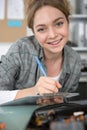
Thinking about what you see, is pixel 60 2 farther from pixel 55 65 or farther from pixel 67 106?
pixel 67 106

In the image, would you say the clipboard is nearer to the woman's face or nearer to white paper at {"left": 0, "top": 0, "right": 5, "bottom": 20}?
the woman's face

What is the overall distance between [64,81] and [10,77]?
226 millimetres

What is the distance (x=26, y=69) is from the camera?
983 mm

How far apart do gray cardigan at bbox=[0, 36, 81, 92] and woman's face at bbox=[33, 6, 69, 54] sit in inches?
5.4

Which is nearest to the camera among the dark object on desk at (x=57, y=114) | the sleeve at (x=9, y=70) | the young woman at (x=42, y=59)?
the dark object on desk at (x=57, y=114)

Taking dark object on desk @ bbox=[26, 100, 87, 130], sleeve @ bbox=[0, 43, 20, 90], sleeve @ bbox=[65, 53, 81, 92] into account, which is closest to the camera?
dark object on desk @ bbox=[26, 100, 87, 130]

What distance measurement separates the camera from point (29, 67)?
989 mm

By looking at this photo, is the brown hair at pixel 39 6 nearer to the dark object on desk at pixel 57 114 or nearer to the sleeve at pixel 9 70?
the sleeve at pixel 9 70

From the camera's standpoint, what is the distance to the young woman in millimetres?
791

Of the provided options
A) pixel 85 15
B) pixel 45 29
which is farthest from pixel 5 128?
pixel 85 15

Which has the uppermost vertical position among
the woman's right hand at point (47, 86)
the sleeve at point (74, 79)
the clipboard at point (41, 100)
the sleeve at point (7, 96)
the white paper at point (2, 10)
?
the white paper at point (2, 10)

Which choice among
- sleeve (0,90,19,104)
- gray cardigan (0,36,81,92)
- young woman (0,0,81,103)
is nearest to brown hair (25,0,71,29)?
young woman (0,0,81,103)

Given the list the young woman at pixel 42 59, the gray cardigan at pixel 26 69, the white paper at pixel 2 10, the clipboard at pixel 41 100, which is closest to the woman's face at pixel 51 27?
the young woman at pixel 42 59

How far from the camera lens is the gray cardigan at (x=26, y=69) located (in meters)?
0.93
